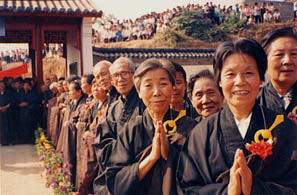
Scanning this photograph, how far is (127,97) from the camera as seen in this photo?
11.7 feet

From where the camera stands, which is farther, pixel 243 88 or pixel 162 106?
pixel 162 106

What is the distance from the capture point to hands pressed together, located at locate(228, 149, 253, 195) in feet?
5.34

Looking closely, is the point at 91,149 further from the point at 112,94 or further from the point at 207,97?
the point at 207,97

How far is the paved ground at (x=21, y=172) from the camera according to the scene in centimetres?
604

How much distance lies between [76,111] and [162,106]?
388 centimetres

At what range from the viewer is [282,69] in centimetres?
247

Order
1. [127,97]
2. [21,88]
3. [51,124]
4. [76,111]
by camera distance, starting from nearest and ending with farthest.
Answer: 1. [127,97]
2. [76,111]
3. [51,124]
4. [21,88]

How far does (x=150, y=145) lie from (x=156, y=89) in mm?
387

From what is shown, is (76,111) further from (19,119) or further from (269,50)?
(19,119)

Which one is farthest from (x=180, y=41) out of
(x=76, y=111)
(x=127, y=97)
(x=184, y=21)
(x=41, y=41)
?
(x=127, y=97)

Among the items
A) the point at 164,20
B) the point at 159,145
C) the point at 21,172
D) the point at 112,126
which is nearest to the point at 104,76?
the point at 112,126

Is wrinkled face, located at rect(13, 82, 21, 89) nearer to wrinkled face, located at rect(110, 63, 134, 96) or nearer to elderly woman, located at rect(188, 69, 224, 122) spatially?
A: wrinkled face, located at rect(110, 63, 134, 96)

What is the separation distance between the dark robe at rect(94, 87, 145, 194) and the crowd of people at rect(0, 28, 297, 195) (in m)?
0.01

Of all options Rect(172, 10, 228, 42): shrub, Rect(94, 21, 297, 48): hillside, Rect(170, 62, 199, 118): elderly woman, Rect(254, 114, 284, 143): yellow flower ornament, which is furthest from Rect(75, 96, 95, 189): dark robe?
Rect(172, 10, 228, 42): shrub
